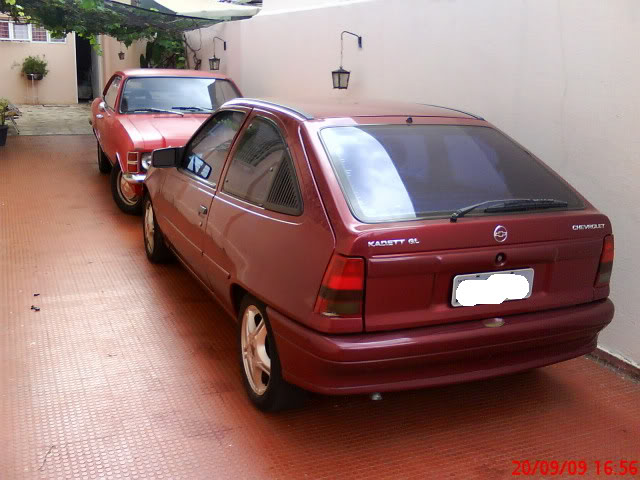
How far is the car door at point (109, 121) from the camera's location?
7.79m

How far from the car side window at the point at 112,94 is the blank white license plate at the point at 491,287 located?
20.4 ft

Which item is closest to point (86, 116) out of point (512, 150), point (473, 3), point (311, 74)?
point (311, 74)

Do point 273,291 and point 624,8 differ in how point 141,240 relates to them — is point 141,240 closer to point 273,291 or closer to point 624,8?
point 273,291

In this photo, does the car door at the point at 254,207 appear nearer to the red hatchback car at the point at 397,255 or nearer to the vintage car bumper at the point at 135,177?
the red hatchback car at the point at 397,255

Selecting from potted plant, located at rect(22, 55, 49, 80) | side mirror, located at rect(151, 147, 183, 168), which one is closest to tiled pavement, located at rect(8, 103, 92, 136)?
potted plant, located at rect(22, 55, 49, 80)

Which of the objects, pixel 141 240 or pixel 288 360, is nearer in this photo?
pixel 288 360

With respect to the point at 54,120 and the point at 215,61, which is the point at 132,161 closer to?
the point at 215,61

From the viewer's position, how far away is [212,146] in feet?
14.8

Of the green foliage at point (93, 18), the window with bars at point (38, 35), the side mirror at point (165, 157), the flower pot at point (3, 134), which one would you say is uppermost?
the window with bars at point (38, 35)

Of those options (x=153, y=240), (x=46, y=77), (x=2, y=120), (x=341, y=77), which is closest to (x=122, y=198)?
(x=153, y=240)

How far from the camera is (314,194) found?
3.08m

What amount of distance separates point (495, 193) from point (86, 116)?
17115 millimetres
